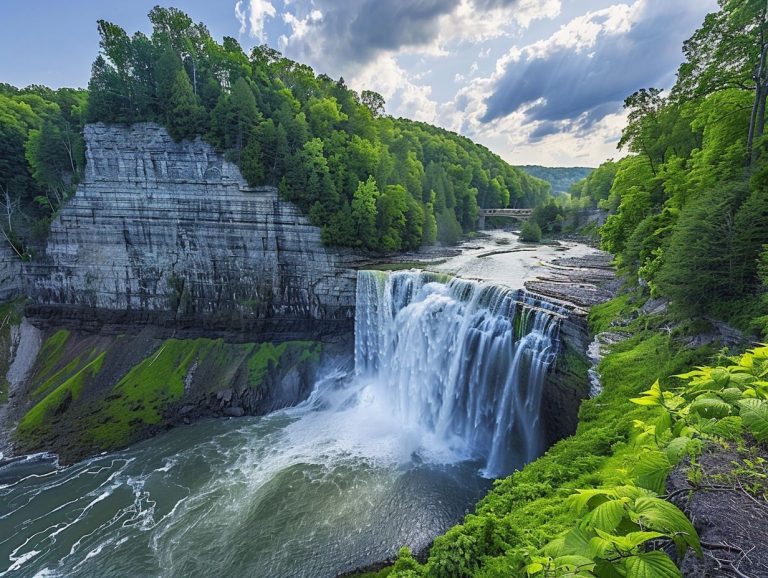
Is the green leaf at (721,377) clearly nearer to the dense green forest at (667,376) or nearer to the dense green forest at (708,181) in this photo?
the dense green forest at (667,376)

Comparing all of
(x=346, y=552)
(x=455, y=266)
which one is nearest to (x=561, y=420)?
(x=346, y=552)

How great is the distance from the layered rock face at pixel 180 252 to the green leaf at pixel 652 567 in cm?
3241

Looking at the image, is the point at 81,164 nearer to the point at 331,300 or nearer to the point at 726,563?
the point at 331,300

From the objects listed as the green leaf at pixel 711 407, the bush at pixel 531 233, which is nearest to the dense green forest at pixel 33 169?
the green leaf at pixel 711 407

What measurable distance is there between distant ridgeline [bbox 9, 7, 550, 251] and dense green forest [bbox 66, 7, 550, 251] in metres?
0.11

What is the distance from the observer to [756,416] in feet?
11.0

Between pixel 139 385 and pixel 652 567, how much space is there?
4002cm

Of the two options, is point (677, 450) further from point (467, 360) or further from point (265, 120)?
point (265, 120)

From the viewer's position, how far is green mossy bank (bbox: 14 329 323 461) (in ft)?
93.6

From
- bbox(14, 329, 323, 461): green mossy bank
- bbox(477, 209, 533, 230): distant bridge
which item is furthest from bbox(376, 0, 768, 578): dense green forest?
bbox(477, 209, 533, 230): distant bridge

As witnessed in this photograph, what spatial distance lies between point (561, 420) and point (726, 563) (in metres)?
16.3

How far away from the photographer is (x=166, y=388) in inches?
1277

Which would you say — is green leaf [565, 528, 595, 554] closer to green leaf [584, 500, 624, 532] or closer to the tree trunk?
green leaf [584, 500, 624, 532]

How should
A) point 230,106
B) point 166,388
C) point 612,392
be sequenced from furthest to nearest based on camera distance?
point 230,106, point 166,388, point 612,392
